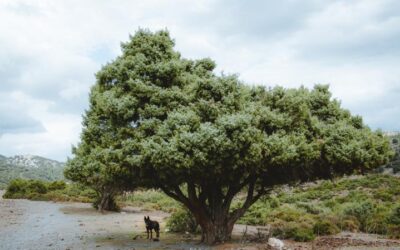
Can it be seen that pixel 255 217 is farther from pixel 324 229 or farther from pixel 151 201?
pixel 151 201

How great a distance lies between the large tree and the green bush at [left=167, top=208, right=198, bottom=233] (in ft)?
17.4

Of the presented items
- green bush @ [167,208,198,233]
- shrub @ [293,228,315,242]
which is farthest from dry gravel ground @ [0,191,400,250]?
green bush @ [167,208,198,233]

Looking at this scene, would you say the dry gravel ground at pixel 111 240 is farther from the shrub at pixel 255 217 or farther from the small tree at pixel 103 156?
the shrub at pixel 255 217

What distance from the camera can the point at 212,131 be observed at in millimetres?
16547

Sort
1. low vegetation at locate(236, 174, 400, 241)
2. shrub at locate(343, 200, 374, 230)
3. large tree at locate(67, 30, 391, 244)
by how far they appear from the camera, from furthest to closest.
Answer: shrub at locate(343, 200, 374, 230)
low vegetation at locate(236, 174, 400, 241)
large tree at locate(67, 30, 391, 244)

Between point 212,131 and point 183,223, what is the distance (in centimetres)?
1170

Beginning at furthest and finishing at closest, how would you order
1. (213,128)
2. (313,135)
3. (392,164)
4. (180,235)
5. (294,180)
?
(392,164) < (180,235) < (294,180) < (313,135) < (213,128)

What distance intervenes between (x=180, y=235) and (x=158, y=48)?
36.1ft

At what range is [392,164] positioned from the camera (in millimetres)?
67562

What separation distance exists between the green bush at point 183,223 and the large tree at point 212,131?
5.30 metres

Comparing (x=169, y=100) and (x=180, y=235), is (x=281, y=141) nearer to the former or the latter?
(x=169, y=100)

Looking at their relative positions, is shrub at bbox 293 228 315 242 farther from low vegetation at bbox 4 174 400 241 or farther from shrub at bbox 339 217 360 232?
shrub at bbox 339 217 360 232

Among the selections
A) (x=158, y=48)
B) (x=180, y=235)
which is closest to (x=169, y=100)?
(x=158, y=48)

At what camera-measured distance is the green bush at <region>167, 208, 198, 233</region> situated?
2630 cm
